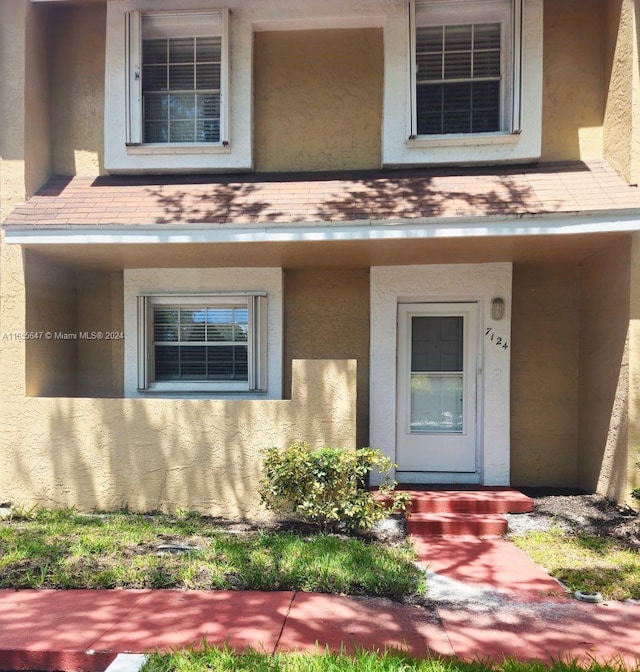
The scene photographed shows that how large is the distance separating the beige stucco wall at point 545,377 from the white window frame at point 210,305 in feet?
10.3

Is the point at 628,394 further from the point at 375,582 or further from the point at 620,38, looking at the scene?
the point at 620,38

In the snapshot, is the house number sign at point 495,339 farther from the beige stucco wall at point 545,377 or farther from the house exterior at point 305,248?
the beige stucco wall at point 545,377

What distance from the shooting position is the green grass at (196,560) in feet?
12.6

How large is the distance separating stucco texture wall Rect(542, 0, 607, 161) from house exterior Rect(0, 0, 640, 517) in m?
0.03

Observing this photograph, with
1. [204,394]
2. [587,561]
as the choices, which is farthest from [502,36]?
[587,561]

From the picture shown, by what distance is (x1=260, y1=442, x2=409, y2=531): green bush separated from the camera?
475cm

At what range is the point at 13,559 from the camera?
4.21 meters

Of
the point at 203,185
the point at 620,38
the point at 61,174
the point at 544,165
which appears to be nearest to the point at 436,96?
the point at 544,165

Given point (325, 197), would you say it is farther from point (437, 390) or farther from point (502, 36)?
point (502, 36)

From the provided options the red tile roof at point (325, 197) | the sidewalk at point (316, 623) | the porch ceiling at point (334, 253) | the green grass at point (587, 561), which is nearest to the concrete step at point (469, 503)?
the green grass at point (587, 561)

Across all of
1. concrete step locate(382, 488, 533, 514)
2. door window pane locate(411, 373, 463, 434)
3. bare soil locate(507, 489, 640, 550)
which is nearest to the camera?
bare soil locate(507, 489, 640, 550)

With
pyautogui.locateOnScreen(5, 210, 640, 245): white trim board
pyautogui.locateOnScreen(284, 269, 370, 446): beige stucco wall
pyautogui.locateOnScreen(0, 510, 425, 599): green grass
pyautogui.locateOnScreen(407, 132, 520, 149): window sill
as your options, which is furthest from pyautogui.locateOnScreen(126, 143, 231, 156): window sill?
pyautogui.locateOnScreen(0, 510, 425, 599): green grass

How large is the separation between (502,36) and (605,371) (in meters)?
4.12

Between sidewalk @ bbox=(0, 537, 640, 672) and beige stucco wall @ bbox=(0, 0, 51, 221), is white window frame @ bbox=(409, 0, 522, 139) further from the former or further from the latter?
sidewalk @ bbox=(0, 537, 640, 672)
